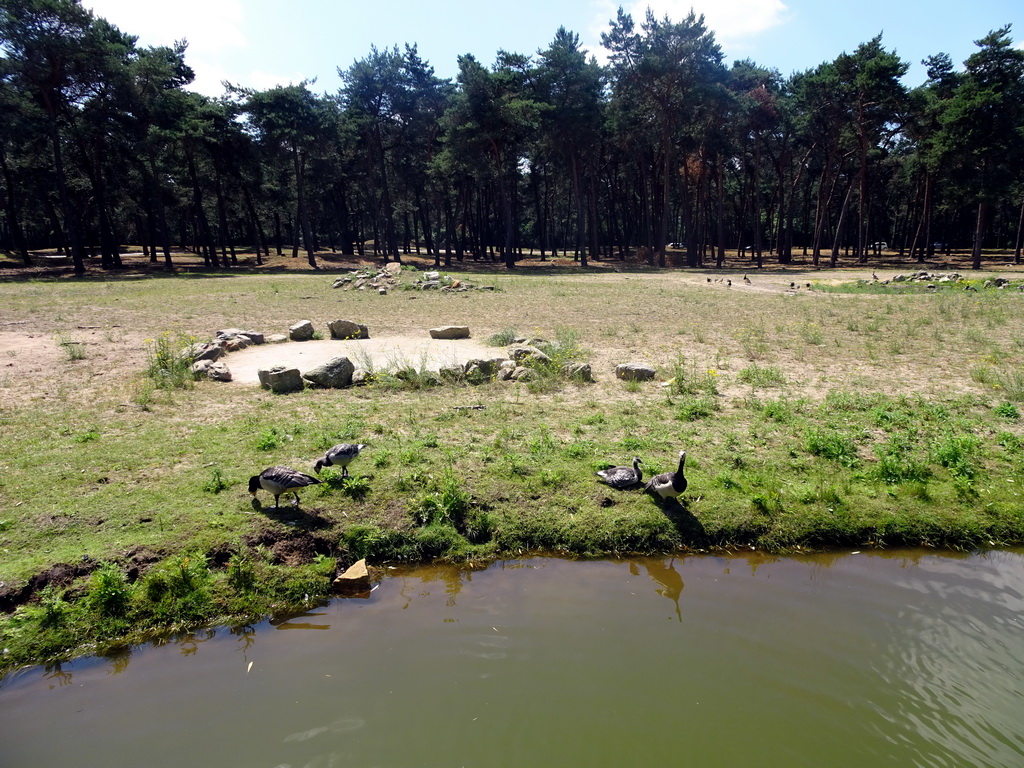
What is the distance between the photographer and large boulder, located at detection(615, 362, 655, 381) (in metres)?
11.5

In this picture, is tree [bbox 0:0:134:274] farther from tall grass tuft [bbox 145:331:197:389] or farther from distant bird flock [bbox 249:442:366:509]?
distant bird flock [bbox 249:442:366:509]

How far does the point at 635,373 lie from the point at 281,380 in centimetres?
623

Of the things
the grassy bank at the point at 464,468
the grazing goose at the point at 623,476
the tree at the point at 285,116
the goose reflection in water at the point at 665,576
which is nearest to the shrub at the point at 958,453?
the grassy bank at the point at 464,468

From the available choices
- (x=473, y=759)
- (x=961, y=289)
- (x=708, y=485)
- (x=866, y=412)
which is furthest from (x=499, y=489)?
(x=961, y=289)

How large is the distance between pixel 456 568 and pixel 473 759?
7.90 feet

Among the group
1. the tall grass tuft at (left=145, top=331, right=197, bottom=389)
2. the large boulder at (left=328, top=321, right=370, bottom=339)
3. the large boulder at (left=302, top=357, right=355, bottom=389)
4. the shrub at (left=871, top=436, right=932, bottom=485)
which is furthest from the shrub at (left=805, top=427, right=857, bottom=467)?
the large boulder at (left=328, top=321, right=370, bottom=339)

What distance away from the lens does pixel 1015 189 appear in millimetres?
41438

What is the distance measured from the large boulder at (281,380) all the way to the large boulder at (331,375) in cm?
24

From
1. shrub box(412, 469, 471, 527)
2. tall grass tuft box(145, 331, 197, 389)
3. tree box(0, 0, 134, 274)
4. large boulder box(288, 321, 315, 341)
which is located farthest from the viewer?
tree box(0, 0, 134, 274)

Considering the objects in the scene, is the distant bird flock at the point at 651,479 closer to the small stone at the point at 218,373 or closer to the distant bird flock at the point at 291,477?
the distant bird flock at the point at 291,477

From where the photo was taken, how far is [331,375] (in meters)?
11.2

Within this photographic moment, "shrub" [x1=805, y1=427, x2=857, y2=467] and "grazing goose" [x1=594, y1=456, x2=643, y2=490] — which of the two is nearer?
"grazing goose" [x1=594, y1=456, x2=643, y2=490]

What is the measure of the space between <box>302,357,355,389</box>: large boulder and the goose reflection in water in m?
6.76

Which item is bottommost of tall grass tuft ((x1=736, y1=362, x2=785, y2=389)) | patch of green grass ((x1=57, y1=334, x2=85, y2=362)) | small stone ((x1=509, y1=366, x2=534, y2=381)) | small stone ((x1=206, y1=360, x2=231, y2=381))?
tall grass tuft ((x1=736, y1=362, x2=785, y2=389))
